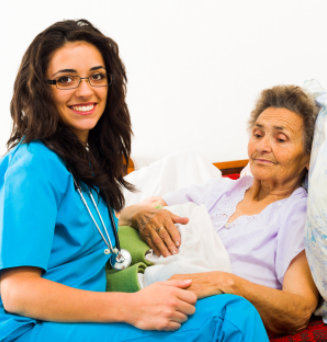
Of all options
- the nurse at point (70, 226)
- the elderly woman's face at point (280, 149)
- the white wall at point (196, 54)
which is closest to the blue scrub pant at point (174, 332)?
the nurse at point (70, 226)

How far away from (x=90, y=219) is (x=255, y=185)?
0.79m

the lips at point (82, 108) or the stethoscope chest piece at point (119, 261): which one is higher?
the lips at point (82, 108)

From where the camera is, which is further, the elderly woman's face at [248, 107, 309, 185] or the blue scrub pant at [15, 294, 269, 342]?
the elderly woman's face at [248, 107, 309, 185]

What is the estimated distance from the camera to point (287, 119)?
163cm

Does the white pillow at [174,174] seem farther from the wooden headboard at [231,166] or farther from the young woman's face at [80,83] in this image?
the young woman's face at [80,83]

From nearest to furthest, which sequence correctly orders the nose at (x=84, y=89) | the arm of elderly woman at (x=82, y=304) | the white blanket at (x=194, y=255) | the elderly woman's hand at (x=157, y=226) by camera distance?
the arm of elderly woman at (x=82, y=304) < the nose at (x=84, y=89) < the white blanket at (x=194, y=255) < the elderly woman's hand at (x=157, y=226)

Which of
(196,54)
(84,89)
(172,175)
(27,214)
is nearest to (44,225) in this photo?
(27,214)

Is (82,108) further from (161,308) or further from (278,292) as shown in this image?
(278,292)

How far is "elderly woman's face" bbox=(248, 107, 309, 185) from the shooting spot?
1.62 m

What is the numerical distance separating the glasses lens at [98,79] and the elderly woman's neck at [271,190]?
0.76 meters

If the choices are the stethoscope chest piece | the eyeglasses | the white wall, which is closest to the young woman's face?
the eyeglasses

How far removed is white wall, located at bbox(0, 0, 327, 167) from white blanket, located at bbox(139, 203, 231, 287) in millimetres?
1517

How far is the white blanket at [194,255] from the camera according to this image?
4.66 feet

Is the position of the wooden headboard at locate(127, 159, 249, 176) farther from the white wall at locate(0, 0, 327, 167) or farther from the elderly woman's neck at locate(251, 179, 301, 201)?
the elderly woman's neck at locate(251, 179, 301, 201)
